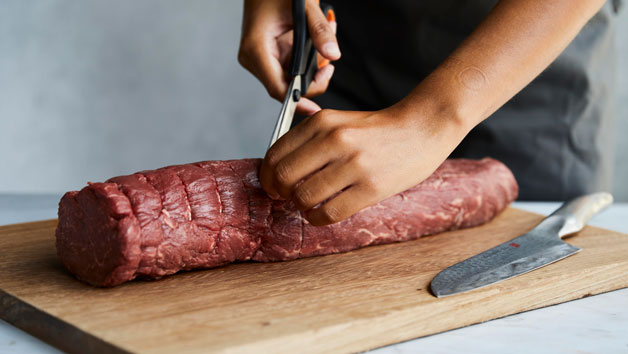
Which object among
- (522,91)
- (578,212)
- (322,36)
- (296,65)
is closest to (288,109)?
(296,65)

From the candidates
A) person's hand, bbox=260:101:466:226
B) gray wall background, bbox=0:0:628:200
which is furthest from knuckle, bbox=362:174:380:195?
gray wall background, bbox=0:0:628:200

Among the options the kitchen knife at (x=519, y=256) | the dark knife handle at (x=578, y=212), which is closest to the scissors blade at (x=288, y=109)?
the kitchen knife at (x=519, y=256)

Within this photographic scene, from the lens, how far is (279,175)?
1908 mm

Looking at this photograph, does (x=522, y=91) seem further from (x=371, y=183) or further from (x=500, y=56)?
(x=371, y=183)

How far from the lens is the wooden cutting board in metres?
1.54

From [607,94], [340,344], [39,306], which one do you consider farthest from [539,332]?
[607,94]

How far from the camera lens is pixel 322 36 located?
2.38m

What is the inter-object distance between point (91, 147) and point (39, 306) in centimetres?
465

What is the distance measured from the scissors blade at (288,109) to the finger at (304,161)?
1.22ft

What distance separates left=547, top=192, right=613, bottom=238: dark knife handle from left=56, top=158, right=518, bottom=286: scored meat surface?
1.16 ft

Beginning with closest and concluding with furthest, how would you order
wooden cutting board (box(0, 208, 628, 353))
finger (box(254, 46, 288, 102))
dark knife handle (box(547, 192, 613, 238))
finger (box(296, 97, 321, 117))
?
wooden cutting board (box(0, 208, 628, 353)) → dark knife handle (box(547, 192, 613, 238)) → finger (box(296, 97, 321, 117)) → finger (box(254, 46, 288, 102))

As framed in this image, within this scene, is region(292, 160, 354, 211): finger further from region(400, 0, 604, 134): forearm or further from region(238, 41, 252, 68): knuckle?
region(238, 41, 252, 68): knuckle

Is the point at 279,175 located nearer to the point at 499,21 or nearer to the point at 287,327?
the point at 287,327

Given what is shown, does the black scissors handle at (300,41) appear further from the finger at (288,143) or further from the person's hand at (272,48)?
the finger at (288,143)
